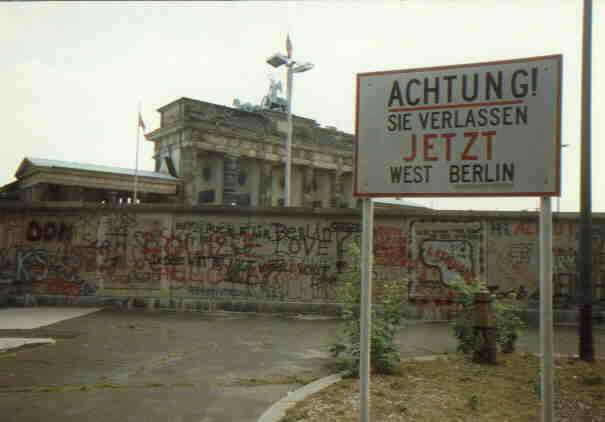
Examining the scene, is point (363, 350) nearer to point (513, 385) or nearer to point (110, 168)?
point (513, 385)

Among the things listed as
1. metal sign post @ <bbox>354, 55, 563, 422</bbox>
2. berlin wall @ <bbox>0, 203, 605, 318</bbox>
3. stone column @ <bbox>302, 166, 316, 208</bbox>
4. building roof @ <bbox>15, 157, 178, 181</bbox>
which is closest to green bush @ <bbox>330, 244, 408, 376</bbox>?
metal sign post @ <bbox>354, 55, 563, 422</bbox>

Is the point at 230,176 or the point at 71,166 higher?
the point at 230,176

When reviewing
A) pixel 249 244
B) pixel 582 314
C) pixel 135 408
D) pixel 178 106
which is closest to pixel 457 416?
pixel 135 408

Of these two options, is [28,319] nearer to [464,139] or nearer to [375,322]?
[375,322]

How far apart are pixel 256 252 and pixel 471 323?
6984mm

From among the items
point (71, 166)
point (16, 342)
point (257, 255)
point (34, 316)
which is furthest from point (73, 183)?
point (16, 342)

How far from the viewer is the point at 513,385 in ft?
18.5

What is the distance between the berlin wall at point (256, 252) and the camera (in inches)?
464

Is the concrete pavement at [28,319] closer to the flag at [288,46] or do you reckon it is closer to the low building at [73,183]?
the flag at [288,46]

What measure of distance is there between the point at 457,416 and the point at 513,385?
1476 mm

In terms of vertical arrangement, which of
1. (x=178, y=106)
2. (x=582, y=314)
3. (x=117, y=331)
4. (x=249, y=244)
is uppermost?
(x=178, y=106)

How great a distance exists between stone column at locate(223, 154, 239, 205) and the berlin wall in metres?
31.6

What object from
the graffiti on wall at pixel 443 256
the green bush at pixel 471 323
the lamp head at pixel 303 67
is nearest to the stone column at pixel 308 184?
the lamp head at pixel 303 67

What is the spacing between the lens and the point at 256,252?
1266cm
